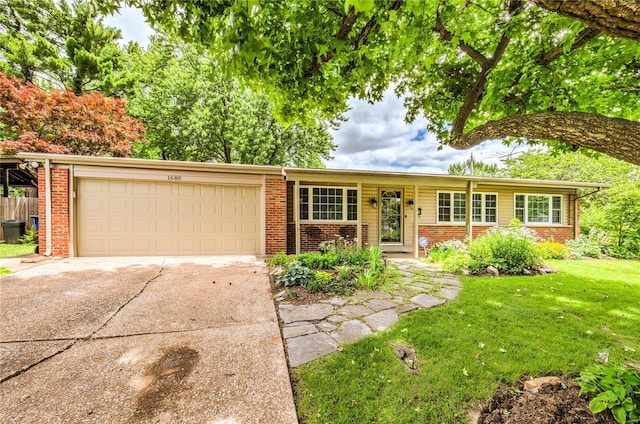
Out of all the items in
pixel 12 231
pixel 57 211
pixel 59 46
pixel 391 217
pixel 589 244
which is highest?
pixel 59 46

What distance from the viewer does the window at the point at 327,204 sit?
8422mm

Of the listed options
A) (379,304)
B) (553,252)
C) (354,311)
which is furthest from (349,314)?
(553,252)

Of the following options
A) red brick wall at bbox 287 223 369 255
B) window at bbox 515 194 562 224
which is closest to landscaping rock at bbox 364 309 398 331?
red brick wall at bbox 287 223 369 255

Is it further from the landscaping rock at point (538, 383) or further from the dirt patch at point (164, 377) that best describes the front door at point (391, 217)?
the dirt patch at point (164, 377)

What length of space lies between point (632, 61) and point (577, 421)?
15.1 ft

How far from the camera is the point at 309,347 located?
2.50 meters

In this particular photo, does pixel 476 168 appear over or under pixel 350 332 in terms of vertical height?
over

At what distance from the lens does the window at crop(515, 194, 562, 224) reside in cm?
992

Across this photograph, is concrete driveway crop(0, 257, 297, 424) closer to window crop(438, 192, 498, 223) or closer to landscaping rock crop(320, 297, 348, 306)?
landscaping rock crop(320, 297, 348, 306)

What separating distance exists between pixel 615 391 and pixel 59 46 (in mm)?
20978

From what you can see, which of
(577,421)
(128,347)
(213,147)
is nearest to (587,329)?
(577,421)

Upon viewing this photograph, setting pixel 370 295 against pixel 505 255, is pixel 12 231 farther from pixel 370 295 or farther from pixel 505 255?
pixel 505 255

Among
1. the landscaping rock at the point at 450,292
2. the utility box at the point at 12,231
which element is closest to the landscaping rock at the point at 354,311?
the landscaping rock at the point at 450,292

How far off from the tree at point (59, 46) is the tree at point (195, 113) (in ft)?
5.11
